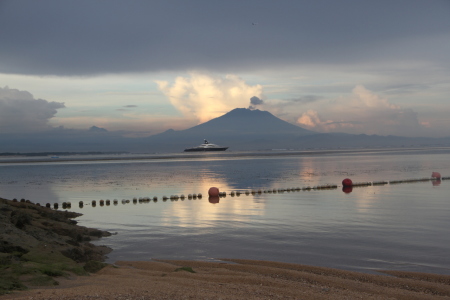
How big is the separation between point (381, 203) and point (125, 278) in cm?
2132

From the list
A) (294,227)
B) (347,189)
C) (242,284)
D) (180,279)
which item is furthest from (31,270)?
(347,189)

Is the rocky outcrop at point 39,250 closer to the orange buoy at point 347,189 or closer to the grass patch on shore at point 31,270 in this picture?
the grass patch on shore at point 31,270

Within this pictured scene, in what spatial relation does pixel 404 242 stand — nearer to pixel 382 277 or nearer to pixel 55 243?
pixel 382 277

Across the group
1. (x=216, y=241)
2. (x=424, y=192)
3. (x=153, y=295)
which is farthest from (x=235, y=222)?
(x=424, y=192)

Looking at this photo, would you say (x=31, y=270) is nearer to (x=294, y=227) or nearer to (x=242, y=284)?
(x=242, y=284)

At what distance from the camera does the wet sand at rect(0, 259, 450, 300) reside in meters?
9.20

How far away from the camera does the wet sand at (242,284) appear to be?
920cm

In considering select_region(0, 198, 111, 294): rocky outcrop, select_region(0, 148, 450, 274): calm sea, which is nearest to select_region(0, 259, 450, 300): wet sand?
select_region(0, 198, 111, 294): rocky outcrop

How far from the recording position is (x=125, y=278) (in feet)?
37.8

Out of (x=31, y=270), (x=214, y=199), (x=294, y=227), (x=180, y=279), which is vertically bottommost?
(x=180, y=279)

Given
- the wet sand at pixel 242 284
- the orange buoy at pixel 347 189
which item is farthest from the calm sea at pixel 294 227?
the wet sand at pixel 242 284

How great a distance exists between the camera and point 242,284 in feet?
36.1

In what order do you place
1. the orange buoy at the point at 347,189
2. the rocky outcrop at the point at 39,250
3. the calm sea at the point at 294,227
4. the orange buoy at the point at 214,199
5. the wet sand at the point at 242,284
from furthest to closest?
1. the orange buoy at the point at 347,189
2. the orange buoy at the point at 214,199
3. the calm sea at the point at 294,227
4. the rocky outcrop at the point at 39,250
5. the wet sand at the point at 242,284

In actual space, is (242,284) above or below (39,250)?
below
